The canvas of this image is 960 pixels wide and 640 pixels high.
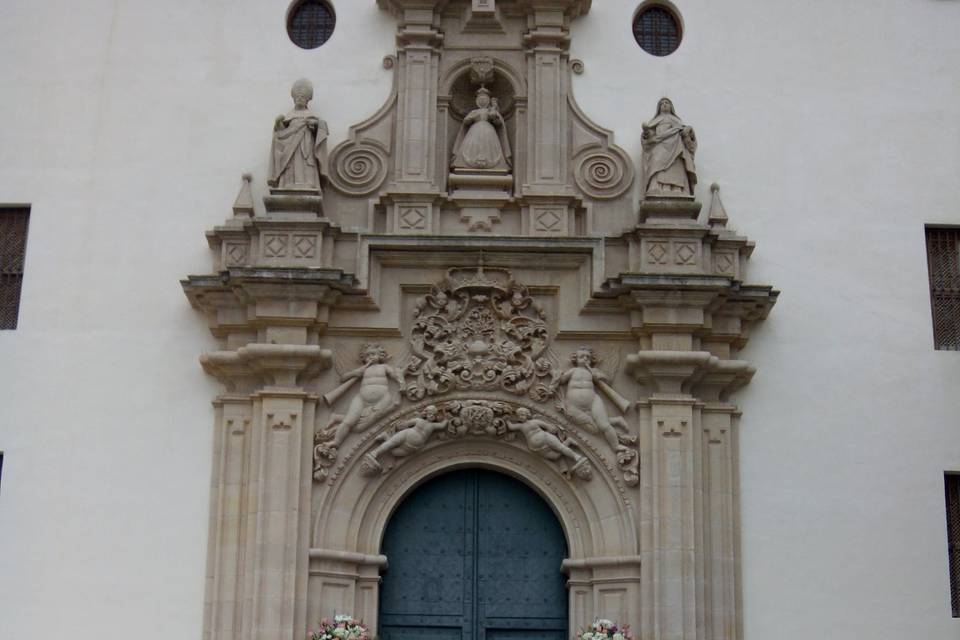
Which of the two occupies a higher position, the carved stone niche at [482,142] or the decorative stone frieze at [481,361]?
the carved stone niche at [482,142]

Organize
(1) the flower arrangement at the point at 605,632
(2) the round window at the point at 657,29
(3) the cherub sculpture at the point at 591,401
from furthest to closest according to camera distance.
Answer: (2) the round window at the point at 657,29
(3) the cherub sculpture at the point at 591,401
(1) the flower arrangement at the point at 605,632

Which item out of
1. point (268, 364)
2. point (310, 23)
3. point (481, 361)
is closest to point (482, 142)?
point (481, 361)

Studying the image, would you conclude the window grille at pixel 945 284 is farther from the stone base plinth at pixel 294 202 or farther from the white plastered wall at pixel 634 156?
the stone base plinth at pixel 294 202

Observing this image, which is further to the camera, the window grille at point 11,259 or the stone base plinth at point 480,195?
the window grille at point 11,259

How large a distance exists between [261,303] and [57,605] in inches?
140

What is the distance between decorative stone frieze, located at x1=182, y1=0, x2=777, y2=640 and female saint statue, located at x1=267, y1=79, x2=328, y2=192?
0.05 m

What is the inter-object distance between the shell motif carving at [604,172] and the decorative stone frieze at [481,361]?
0.05 feet

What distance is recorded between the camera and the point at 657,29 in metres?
19.2

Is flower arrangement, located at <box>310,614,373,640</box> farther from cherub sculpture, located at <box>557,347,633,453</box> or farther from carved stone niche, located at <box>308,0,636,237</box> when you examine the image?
carved stone niche, located at <box>308,0,636,237</box>

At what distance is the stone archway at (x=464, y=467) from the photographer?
1720 cm

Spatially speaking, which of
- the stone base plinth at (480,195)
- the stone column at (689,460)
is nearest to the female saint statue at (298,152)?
the stone base plinth at (480,195)

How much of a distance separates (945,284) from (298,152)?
684 cm

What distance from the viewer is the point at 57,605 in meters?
17.3

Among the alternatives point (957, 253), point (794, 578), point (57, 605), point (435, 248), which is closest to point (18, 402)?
point (57, 605)
